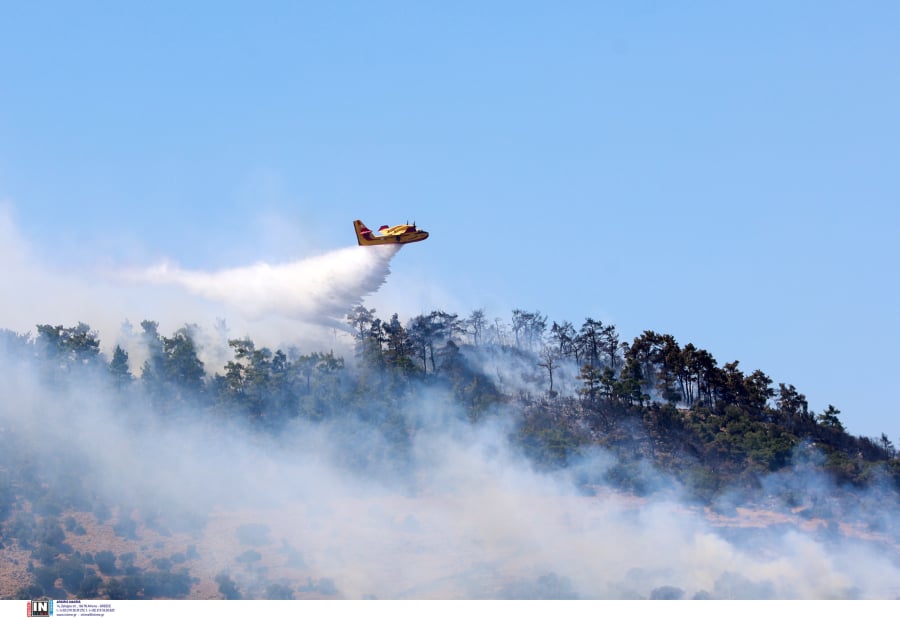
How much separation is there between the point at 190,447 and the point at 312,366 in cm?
1767

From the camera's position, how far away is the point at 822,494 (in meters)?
102

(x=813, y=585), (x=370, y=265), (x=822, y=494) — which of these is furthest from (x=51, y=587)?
(x=822, y=494)

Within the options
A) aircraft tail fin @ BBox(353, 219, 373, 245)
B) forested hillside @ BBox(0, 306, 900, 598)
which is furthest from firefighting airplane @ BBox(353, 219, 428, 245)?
forested hillside @ BBox(0, 306, 900, 598)

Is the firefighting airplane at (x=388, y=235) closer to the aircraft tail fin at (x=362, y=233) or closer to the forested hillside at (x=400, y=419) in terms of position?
the aircraft tail fin at (x=362, y=233)

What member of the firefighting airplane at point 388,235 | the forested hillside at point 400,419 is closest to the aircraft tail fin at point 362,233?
the firefighting airplane at point 388,235

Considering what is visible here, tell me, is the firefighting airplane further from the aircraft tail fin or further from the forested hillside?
the forested hillside

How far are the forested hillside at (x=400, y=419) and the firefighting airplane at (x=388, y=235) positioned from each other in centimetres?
1681

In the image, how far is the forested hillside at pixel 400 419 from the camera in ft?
325

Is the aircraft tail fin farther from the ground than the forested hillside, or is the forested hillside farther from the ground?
the aircraft tail fin

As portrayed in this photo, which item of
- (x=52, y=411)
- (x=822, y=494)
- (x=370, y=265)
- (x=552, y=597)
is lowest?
(x=552, y=597)

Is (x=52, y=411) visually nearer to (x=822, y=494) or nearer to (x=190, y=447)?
(x=190, y=447)

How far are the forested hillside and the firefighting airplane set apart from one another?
16.8 m

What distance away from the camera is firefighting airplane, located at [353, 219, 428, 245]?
106 m

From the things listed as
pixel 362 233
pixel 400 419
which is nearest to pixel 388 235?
pixel 362 233
